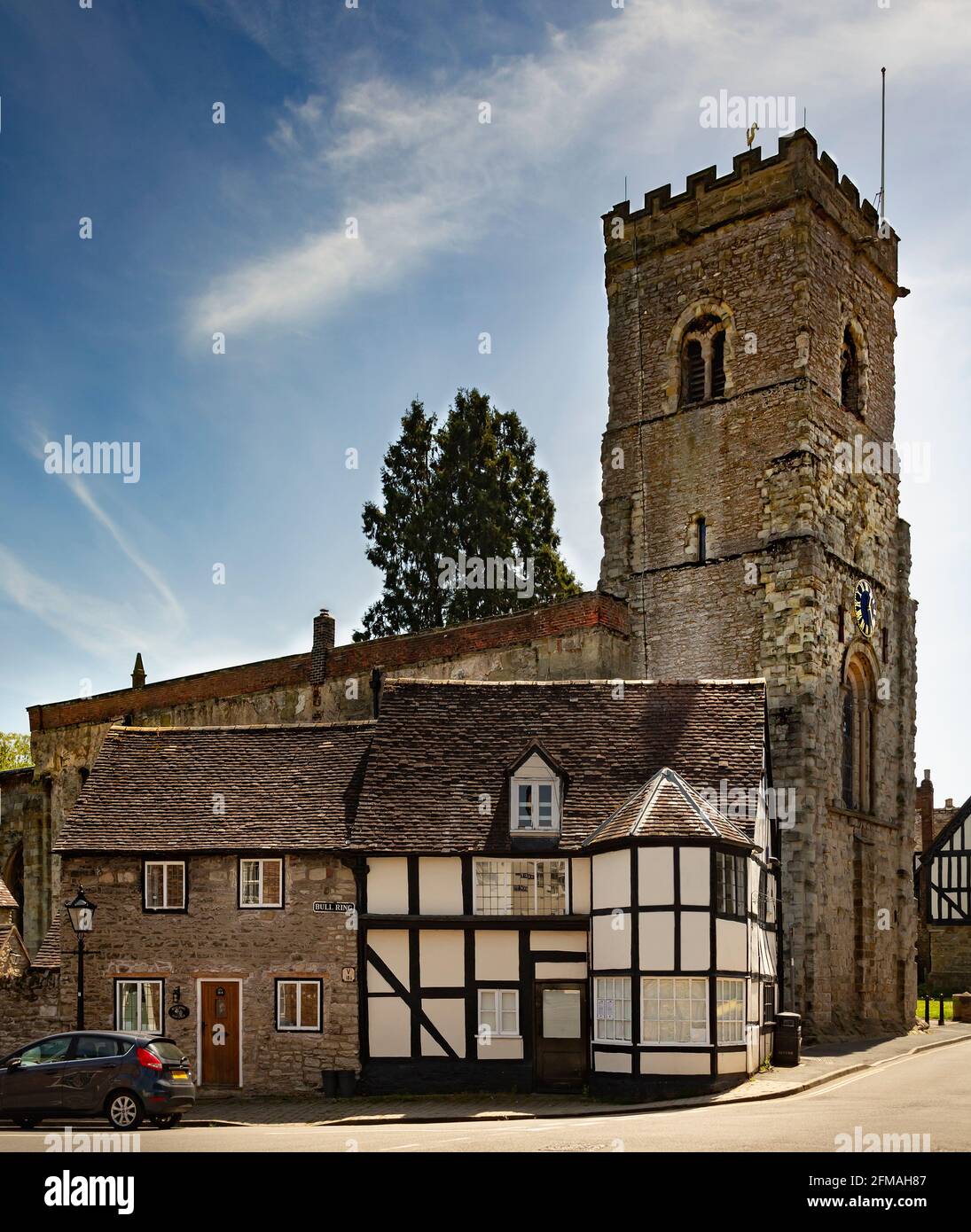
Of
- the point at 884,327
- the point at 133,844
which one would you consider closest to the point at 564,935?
the point at 133,844

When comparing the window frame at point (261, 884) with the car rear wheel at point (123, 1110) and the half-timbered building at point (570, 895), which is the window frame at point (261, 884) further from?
the car rear wheel at point (123, 1110)

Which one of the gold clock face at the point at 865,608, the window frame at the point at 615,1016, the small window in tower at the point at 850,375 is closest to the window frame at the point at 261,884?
the window frame at the point at 615,1016

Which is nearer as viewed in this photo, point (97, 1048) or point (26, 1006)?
point (97, 1048)

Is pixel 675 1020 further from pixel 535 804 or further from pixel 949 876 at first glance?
pixel 949 876

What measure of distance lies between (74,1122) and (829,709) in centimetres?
1940

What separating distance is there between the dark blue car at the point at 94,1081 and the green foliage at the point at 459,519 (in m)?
29.8

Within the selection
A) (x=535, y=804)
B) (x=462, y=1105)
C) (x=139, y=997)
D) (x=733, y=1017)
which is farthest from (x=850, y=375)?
(x=139, y=997)

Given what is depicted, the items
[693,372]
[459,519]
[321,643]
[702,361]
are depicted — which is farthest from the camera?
[459,519]

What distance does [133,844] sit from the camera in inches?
1016

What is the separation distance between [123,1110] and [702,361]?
24.1 meters

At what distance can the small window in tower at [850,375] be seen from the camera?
119ft

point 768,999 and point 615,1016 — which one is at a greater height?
point 615,1016

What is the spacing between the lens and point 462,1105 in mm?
22500
